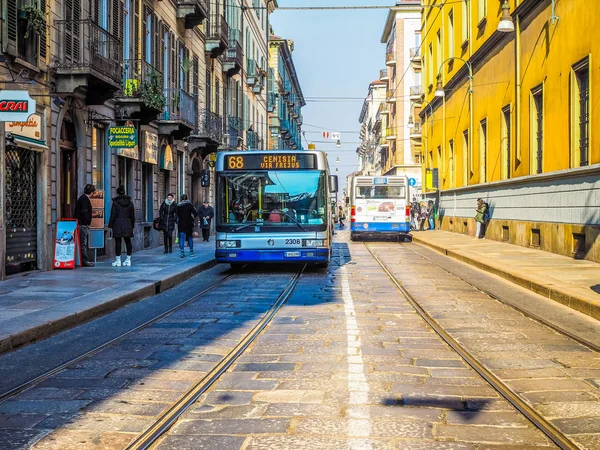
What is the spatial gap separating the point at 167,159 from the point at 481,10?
12.3m

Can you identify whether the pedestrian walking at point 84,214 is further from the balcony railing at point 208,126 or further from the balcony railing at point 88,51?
the balcony railing at point 208,126

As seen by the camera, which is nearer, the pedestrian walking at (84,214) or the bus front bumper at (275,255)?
the bus front bumper at (275,255)

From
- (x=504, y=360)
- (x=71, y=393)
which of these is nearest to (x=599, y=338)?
(x=504, y=360)

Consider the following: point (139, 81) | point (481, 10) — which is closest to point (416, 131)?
point (481, 10)

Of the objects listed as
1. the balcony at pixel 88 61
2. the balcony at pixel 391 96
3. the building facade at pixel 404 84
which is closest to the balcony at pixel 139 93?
the balcony at pixel 88 61

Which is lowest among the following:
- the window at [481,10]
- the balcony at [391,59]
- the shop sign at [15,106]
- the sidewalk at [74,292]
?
the sidewalk at [74,292]

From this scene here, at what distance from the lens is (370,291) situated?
11.9 meters

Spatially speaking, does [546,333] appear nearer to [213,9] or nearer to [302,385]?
[302,385]

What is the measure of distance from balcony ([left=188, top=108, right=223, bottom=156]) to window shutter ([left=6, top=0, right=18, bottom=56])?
1436cm

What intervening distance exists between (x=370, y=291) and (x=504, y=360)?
18.0ft

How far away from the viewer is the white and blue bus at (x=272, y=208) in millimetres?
14953

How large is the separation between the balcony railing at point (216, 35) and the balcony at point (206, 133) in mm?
2722

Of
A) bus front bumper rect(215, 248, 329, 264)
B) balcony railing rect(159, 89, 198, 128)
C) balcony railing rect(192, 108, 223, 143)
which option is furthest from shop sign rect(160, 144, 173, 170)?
bus front bumper rect(215, 248, 329, 264)

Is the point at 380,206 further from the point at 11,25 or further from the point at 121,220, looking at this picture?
the point at 11,25
